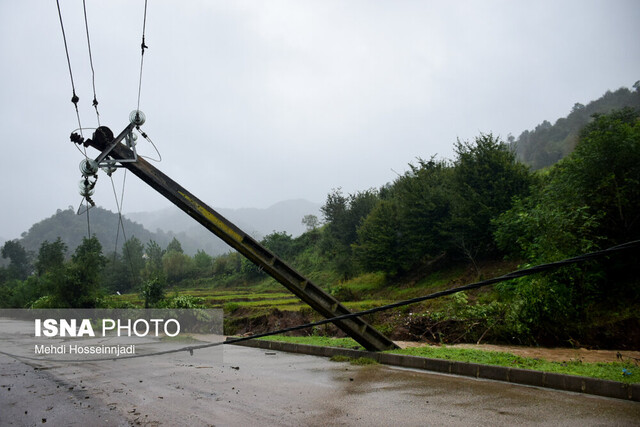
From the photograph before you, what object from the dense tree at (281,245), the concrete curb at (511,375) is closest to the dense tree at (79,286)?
the concrete curb at (511,375)

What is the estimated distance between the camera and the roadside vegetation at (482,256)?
11867mm

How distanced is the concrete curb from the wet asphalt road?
295mm

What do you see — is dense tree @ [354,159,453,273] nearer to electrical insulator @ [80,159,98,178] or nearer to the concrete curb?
the concrete curb

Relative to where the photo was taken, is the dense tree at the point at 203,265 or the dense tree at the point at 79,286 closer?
the dense tree at the point at 79,286

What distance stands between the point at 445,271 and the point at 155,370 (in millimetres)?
22640

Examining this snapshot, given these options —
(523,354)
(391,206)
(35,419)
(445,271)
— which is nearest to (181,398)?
(35,419)

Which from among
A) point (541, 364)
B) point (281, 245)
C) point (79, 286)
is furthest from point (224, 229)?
point (281, 245)

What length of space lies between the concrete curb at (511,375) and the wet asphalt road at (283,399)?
30cm

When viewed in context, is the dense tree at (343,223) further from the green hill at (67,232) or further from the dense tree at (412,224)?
the green hill at (67,232)

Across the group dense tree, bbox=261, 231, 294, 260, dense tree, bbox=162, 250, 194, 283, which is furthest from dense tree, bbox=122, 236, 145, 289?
dense tree, bbox=261, 231, 294, 260

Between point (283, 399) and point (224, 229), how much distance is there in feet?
14.7

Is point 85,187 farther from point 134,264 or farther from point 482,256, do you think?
point 134,264

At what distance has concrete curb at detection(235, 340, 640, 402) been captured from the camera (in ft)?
21.1

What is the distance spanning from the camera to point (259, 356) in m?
12.6
